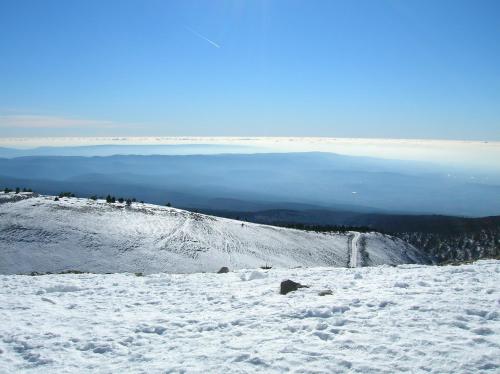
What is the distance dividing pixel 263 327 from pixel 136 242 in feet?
184

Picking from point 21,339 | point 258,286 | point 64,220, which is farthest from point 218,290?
point 64,220

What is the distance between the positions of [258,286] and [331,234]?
92716 millimetres

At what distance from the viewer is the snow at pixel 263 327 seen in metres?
8.95

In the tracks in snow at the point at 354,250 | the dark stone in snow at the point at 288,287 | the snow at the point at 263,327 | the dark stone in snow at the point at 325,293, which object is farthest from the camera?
the tracks in snow at the point at 354,250

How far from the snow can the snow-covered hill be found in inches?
1598

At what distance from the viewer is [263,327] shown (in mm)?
11469

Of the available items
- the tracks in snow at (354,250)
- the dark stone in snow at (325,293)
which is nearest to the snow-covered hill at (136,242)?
the tracks in snow at (354,250)

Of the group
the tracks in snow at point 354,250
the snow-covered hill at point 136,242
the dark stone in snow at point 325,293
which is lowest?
the tracks in snow at point 354,250

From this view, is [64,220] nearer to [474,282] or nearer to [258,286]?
[258,286]

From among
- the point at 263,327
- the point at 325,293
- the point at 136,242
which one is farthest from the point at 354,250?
the point at 263,327

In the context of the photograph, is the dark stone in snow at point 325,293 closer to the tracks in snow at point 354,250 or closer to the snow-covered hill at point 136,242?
the snow-covered hill at point 136,242

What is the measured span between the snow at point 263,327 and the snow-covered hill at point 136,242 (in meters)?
40.6

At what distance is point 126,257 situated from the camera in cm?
5781

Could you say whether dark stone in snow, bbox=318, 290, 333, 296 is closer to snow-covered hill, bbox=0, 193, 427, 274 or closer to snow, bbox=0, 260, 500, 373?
snow, bbox=0, 260, 500, 373
